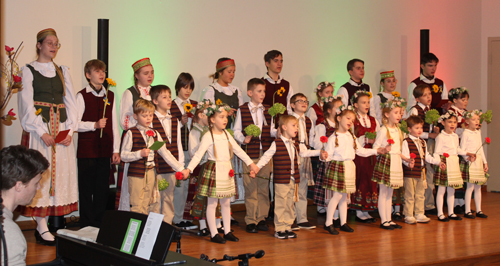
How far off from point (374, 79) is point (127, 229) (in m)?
5.61

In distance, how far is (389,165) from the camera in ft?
17.1

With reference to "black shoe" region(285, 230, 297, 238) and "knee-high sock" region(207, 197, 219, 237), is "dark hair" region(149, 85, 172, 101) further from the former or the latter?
"black shoe" region(285, 230, 297, 238)

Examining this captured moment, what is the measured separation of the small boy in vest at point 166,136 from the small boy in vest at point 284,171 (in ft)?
2.63

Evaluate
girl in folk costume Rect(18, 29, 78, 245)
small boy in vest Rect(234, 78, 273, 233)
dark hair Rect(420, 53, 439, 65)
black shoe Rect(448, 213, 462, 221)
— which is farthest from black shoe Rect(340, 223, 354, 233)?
dark hair Rect(420, 53, 439, 65)

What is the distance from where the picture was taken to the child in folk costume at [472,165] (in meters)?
5.77

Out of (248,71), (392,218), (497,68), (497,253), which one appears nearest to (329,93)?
(248,71)

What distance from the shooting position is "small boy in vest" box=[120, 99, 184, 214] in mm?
4232

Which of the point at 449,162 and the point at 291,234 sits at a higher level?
the point at 449,162

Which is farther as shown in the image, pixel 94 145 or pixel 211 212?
pixel 94 145

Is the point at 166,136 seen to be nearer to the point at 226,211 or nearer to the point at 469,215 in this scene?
the point at 226,211

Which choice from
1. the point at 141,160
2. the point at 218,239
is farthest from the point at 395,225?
the point at 141,160

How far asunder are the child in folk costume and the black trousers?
13.1ft

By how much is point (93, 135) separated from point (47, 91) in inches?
23.4

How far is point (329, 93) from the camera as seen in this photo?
5.83m
